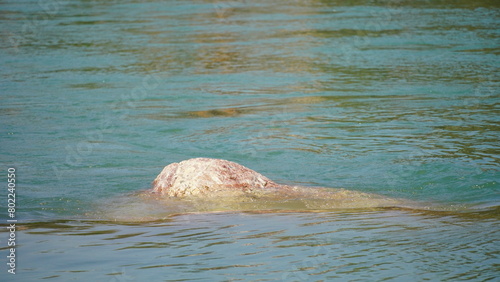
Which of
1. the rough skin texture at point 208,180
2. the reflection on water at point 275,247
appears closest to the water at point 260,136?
the reflection on water at point 275,247

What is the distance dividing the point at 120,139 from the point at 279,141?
2547 millimetres

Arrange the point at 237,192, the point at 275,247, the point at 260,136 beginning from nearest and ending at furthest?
the point at 275,247
the point at 237,192
the point at 260,136

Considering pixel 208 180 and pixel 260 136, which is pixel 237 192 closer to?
pixel 208 180

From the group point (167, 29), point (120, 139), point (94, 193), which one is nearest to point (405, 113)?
point (120, 139)

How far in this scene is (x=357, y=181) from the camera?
9.82m

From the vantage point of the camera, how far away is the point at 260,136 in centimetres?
1241

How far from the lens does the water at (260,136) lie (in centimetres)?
669

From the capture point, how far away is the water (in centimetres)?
669

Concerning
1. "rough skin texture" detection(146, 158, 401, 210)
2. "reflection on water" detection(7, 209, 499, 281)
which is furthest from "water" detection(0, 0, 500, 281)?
"rough skin texture" detection(146, 158, 401, 210)

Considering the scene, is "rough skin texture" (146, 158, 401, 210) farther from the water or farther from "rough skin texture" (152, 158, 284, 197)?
the water

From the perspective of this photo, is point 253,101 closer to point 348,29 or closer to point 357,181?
point 357,181

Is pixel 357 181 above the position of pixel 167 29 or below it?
below

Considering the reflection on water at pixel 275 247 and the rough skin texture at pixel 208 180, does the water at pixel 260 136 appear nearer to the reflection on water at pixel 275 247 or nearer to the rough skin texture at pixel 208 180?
the reflection on water at pixel 275 247

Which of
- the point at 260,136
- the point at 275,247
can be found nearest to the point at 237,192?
the point at 275,247
